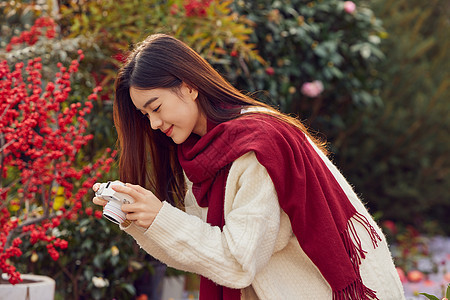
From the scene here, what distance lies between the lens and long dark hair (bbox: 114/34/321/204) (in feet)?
6.08

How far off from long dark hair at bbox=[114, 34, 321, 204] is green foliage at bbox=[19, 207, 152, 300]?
972mm

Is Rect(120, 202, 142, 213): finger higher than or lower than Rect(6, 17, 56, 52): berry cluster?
higher

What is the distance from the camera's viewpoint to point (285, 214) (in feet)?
5.95

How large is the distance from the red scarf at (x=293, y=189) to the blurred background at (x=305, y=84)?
1.54 ft

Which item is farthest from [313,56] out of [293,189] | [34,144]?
[293,189]

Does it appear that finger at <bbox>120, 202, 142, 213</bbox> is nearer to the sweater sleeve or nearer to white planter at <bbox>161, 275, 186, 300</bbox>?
the sweater sleeve

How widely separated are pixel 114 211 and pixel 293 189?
49 cm

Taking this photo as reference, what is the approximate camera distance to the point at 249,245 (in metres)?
1.66

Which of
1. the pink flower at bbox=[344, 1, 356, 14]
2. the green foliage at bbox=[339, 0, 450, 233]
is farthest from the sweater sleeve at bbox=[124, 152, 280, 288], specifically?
the green foliage at bbox=[339, 0, 450, 233]

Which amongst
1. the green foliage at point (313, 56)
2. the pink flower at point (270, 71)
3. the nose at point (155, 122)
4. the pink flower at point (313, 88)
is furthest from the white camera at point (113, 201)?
the pink flower at point (313, 88)

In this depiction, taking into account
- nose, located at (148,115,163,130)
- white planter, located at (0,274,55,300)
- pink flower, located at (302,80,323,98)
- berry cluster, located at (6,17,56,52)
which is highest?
nose, located at (148,115,163,130)

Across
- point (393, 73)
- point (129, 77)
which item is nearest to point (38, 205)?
point (129, 77)

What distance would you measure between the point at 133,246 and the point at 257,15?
1.77 m

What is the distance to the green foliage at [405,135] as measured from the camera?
575cm
